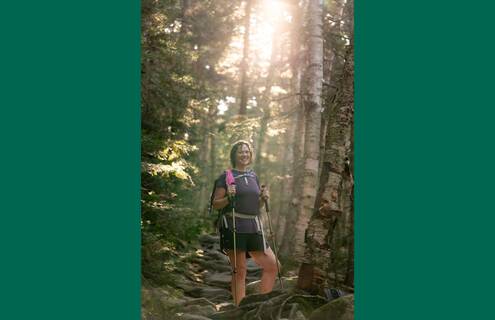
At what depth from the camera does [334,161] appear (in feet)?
23.3

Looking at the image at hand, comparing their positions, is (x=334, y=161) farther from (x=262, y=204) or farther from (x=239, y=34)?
(x=239, y=34)

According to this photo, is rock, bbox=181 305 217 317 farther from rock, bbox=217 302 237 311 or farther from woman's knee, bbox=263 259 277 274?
woman's knee, bbox=263 259 277 274

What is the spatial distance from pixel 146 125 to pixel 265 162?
5.44 feet

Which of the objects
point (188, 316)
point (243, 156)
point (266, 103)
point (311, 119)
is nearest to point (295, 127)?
point (311, 119)

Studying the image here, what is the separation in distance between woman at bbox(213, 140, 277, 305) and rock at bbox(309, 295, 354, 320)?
690 millimetres

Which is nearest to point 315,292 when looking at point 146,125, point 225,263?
point 225,263

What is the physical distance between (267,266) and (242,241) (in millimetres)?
466

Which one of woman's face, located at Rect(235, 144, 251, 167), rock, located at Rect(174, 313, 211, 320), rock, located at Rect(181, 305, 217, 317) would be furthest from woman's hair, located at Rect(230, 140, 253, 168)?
rock, located at Rect(174, 313, 211, 320)

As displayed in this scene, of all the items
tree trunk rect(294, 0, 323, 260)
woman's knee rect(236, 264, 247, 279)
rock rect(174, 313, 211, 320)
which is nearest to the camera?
rock rect(174, 313, 211, 320)

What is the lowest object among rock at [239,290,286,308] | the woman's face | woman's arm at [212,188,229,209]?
rock at [239,290,286,308]

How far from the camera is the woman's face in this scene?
23.0 feet

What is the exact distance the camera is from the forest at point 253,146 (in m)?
6.80

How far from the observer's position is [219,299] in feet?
22.3

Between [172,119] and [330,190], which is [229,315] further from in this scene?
[172,119]
